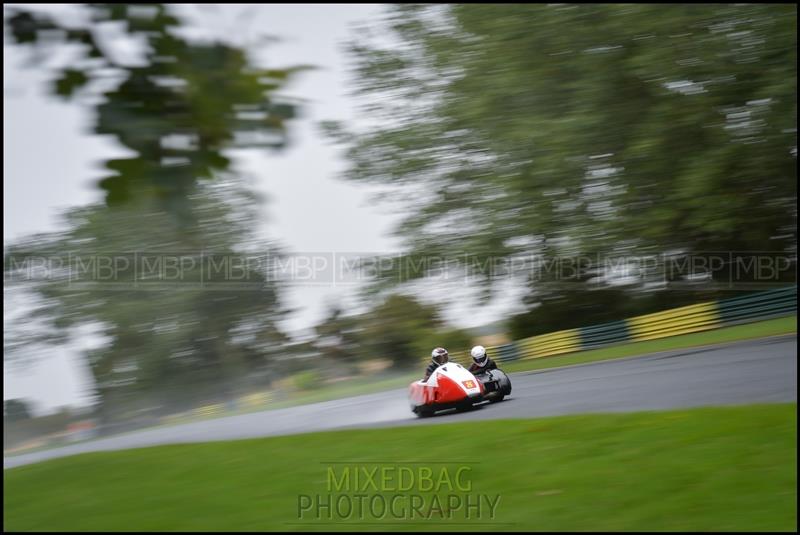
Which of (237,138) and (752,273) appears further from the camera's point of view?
(752,273)

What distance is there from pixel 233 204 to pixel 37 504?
989 inches

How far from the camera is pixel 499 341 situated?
2016cm

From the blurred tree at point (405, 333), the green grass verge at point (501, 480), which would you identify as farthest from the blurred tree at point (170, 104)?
the blurred tree at point (405, 333)

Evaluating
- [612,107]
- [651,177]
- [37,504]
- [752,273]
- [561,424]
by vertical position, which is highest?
[612,107]

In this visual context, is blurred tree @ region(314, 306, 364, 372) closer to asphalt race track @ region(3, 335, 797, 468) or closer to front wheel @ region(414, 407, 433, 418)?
asphalt race track @ region(3, 335, 797, 468)

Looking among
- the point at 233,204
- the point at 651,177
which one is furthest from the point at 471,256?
the point at 233,204

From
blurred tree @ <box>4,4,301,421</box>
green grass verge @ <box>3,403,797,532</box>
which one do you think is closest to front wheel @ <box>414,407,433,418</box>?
green grass verge @ <box>3,403,797,532</box>

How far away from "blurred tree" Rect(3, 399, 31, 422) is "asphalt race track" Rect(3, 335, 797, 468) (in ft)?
64.4

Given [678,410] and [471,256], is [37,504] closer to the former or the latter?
[678,410]

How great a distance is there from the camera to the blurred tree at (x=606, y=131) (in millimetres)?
16266

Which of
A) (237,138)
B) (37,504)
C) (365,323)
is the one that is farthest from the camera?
(365,323)

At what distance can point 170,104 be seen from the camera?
349 cm

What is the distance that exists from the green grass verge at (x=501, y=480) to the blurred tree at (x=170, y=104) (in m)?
3.90

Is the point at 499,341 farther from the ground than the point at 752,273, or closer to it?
closer to it
